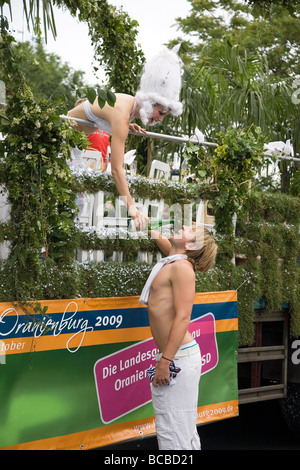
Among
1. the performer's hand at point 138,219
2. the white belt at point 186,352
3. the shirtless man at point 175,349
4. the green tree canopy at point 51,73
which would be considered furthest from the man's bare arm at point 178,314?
the green tree canopy at point 51,73

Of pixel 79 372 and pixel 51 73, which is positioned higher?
pixel 51 73

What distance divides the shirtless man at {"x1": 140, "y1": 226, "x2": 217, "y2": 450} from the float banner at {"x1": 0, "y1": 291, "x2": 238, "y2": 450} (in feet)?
1.19

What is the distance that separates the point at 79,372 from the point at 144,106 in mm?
1730

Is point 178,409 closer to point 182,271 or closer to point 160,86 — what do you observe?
point 182,271

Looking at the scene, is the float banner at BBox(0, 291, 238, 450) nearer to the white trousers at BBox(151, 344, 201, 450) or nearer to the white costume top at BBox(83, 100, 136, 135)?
the white trousers at BBox(151, 344, 201, 450)

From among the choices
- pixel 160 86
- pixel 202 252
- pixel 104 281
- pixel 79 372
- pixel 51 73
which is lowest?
pixel 79 372

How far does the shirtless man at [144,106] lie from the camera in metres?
3.80

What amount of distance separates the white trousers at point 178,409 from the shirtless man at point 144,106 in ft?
3.17

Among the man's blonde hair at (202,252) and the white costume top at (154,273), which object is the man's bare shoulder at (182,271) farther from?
the man's blonde hair at (202,252)

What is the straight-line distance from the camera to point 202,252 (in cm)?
385

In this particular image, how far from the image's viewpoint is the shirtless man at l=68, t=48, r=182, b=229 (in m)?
3.80

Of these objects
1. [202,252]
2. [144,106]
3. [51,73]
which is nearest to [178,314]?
[202,252]

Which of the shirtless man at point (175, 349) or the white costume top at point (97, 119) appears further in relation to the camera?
the white costume top at point (97, 119)

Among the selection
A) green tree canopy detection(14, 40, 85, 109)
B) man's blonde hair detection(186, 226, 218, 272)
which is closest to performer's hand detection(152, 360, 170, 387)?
man's blonde hair detection(186, 226, 218, 272)
